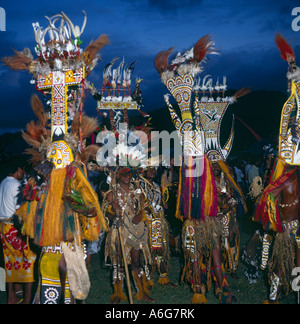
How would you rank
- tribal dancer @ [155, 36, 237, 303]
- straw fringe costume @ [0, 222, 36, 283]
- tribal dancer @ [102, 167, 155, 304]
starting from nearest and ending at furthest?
1. straw fringe costume @ [0, 222, 36, 283]
2. tribal dancer @ [155, 36, 237, 303]
3. tribal dancer @ [102, 167, 155, 304]

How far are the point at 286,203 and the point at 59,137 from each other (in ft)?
10.5

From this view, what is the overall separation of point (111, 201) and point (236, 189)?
2.42 metres

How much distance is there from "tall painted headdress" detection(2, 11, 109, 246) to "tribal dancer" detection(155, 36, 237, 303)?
1497 mm

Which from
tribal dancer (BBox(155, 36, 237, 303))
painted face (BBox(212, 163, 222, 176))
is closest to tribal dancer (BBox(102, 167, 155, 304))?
tribal dancer (BBox(155, 36, 237, 303))

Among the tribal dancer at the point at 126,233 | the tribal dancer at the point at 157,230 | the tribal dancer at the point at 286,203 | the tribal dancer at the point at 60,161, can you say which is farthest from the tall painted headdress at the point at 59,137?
the tribal dancer at the point at 286,203

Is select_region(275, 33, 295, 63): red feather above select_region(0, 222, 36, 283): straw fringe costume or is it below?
above

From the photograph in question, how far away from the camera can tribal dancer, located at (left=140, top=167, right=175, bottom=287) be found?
6.07m

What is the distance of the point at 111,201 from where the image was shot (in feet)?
17.7

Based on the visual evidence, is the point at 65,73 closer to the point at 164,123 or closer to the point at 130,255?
the point at 130,255

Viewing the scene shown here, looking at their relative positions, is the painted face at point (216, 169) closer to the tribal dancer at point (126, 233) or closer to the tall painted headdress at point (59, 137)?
the tribal dancer at point (126, 233)

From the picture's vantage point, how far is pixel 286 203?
16.0 feet

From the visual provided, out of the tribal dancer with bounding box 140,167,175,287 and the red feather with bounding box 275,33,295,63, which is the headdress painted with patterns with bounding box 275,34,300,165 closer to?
the red feather with bounding box 275,33,295,63
